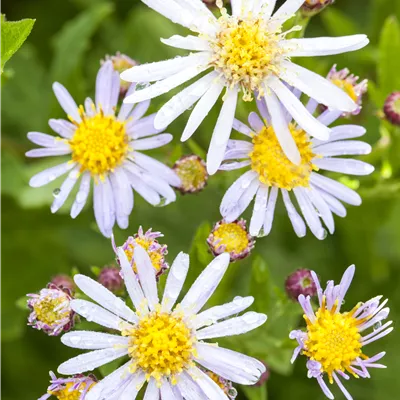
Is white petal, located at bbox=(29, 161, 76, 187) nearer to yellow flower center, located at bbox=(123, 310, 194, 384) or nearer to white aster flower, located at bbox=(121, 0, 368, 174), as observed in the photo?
white aster flower, located at bbox=(121, 0, 368, 174)

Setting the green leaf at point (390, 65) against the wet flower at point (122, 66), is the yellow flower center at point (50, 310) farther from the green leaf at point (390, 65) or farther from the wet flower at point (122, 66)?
the green leaf at point (390, 65)

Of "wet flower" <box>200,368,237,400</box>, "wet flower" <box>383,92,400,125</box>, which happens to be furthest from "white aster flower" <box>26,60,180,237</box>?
"wet flower" <box>383,92,400,125</box>

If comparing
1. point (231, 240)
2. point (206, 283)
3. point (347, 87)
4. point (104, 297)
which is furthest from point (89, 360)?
point (347, 87)

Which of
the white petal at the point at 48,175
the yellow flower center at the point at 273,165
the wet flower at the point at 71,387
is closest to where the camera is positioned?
the wet flower at the point at 71,387

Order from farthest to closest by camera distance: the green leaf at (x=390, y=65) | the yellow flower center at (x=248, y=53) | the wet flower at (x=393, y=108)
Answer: the green leaf at (x=390, y=65), the wet flower at (x=393, y=108), the yellow flower center at (x=248, y=53)

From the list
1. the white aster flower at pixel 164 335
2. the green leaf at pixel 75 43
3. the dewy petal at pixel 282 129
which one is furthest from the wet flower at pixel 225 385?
the green leaf at pixel 75 43

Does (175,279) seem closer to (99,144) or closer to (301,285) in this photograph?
(301,285)
